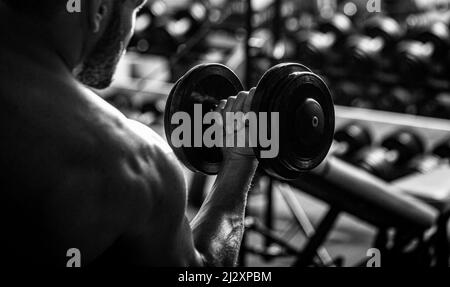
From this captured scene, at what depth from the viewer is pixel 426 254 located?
6.05 feet

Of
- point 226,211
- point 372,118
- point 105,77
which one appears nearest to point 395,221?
point 226,211

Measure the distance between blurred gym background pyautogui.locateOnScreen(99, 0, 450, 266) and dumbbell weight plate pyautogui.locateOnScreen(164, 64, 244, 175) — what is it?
1.35 metres

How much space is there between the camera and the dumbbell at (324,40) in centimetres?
354

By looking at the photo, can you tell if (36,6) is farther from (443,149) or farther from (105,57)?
(443,149)

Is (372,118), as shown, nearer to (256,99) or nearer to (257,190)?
(257,190)

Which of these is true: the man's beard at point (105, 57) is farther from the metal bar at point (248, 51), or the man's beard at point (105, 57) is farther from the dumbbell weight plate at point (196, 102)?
the metal bar at point (248, 51)

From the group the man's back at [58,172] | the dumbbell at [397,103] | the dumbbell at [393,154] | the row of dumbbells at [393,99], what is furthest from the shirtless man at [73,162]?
the dumbbell at [397,103]

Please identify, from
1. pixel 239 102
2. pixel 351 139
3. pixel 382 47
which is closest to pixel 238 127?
pixel 239 102

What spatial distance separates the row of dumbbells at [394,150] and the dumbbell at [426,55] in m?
0.29

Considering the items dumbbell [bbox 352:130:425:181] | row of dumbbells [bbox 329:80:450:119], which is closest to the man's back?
dumbbell [bbox 352:130:425:181]

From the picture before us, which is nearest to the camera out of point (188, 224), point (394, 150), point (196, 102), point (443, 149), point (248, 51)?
point (188, 224)

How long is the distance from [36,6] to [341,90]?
125 inches

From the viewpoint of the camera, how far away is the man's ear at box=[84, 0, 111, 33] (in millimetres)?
941

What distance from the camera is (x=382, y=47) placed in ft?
11.7
